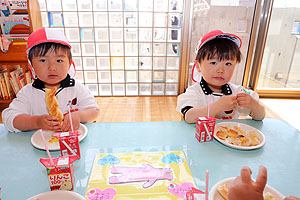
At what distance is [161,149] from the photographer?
845mm

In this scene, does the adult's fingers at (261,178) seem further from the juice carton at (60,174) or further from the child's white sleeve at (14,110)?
the child's white sleeve at (14,110)

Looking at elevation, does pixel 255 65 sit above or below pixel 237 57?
below

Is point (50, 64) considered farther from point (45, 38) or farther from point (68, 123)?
point (68, 123)

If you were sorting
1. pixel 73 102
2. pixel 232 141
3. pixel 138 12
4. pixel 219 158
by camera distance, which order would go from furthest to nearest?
pixel 138 12, pixel 73 102, pixel 232 141, pixel 219 158

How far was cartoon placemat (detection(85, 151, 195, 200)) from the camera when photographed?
0.62 meters

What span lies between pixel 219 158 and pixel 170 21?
9.20 ft

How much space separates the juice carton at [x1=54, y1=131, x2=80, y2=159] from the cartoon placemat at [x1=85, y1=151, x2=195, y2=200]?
9 centimetres

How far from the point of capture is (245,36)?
3307 mm

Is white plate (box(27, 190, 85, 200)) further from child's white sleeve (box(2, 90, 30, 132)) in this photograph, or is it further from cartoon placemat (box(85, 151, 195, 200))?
child's white sleeve (box(2, 90, 30, 132))

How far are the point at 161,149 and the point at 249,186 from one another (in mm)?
418

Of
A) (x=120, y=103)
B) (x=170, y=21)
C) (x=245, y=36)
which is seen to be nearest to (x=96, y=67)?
(x=120, y=103)

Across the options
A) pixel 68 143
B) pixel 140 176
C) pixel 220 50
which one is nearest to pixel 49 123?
pixel 68 143

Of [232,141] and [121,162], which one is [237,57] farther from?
[121,162]

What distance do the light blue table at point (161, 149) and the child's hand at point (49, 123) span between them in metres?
0.08
